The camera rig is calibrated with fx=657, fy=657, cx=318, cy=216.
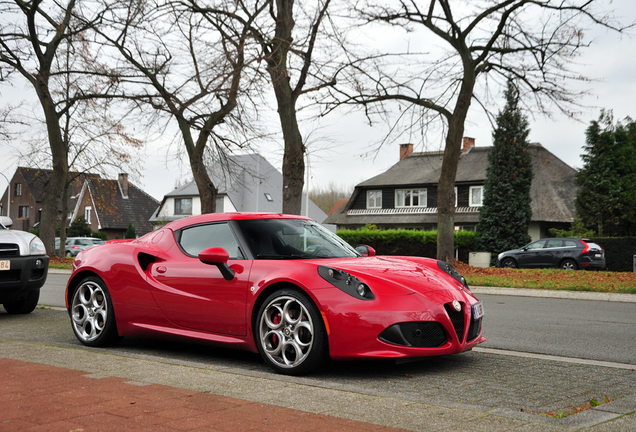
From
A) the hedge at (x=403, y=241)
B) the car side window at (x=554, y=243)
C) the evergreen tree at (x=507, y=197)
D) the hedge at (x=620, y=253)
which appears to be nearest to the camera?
the car side window at (x=554, y=243)

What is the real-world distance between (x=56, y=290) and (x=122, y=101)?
1054 cm

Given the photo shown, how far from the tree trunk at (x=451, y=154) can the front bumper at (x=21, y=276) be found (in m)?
14.5

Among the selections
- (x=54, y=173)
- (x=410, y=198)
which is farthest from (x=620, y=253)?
(x=54, y=173)

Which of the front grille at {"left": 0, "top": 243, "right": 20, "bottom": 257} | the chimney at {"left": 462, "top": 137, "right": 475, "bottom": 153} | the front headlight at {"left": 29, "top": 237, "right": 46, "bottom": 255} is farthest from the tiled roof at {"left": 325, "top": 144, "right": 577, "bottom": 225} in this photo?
the front grille at {"left": 0, "top": 243, "right": 20, "bottom": 257}

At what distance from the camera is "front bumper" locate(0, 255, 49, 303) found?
856 centimetres

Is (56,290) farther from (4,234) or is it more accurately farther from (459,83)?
(459,83)

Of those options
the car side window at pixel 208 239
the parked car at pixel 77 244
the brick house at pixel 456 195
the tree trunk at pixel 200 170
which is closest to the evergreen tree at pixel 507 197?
the brick house at pixel 456 195

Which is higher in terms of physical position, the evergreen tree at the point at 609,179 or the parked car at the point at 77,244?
the evergreen tree at the point at 609,179

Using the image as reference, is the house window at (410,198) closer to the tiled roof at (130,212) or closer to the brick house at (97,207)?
the brick house at (97,207)

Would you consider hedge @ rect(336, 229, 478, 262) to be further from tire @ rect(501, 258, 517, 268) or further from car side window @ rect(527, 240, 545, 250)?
car side window @ rect(527, 240, 545, 250)

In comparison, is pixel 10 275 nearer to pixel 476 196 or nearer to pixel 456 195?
pixel 476 196

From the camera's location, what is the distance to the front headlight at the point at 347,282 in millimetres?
5090

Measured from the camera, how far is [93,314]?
263 inches

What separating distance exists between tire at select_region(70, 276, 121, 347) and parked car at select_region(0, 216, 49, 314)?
213cm
